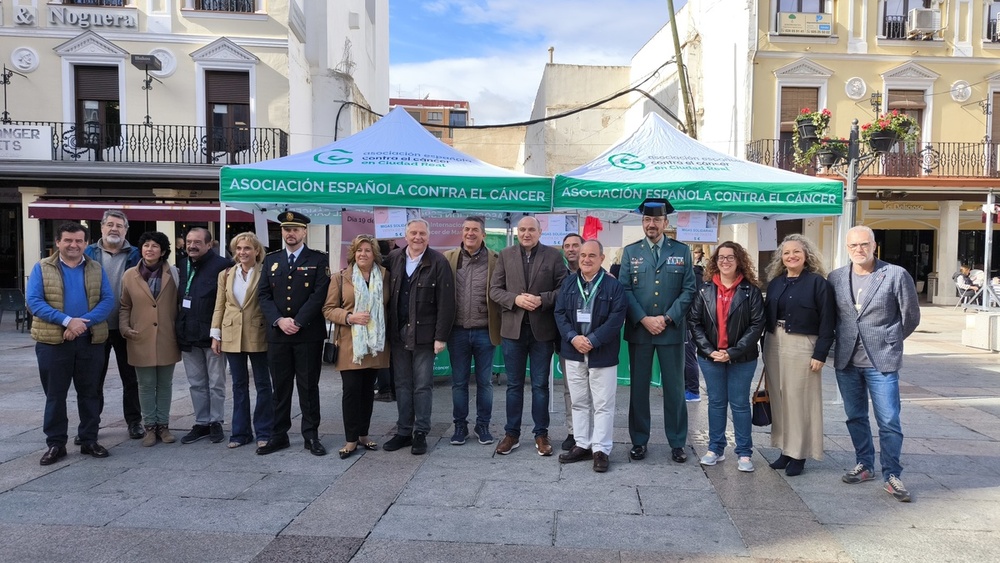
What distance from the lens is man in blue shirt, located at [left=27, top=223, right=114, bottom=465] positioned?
Result: 16.6 feet

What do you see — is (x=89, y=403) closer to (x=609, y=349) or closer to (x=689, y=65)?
(x=609, y=349)

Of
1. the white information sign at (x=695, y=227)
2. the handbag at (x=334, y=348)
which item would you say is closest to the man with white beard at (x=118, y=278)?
the handbag at (x=334, y=348)

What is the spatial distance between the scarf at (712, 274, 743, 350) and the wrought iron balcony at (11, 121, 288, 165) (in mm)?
15213

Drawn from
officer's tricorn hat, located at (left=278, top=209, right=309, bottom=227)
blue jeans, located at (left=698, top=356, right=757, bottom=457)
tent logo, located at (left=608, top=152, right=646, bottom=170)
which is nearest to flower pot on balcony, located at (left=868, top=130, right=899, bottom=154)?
tent logo, located at (left=608, top=152, right=646, bottom=170)

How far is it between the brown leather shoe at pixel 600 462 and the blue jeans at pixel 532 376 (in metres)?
0.58

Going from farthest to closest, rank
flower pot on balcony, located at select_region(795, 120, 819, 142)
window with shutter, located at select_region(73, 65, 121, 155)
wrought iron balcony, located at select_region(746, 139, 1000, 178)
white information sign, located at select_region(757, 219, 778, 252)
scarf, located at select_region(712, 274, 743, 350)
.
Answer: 1. wrought iron balcony, located at select_region(746, 139, 1000, 178)
2. window with shutter, located at select_region(73, 65, 121, 155)
3. flower pot on balcony, located at select_region(795, 120, 819, 142)
4. white information sign, located at select_region(757, 219, 778, 252)
5. scarf, located at select_region(712, 274, 743, 350)

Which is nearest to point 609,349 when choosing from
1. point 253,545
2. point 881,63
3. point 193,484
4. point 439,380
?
point 253,545

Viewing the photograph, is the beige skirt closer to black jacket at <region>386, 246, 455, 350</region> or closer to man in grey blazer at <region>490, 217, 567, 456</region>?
man in grey blazer at <region>490, 217, 567, 456</region>

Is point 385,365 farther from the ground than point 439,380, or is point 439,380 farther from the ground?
point 385,365

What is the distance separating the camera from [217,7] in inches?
707

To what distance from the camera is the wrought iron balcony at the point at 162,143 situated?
17.3 meters

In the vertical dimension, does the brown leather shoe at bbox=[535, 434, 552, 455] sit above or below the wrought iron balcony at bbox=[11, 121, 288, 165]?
below

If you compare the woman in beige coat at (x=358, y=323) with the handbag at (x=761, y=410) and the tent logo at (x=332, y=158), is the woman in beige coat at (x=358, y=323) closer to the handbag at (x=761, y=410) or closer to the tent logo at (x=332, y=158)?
the tent logo at (x=332, y=158)

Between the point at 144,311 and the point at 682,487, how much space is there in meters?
4.50
